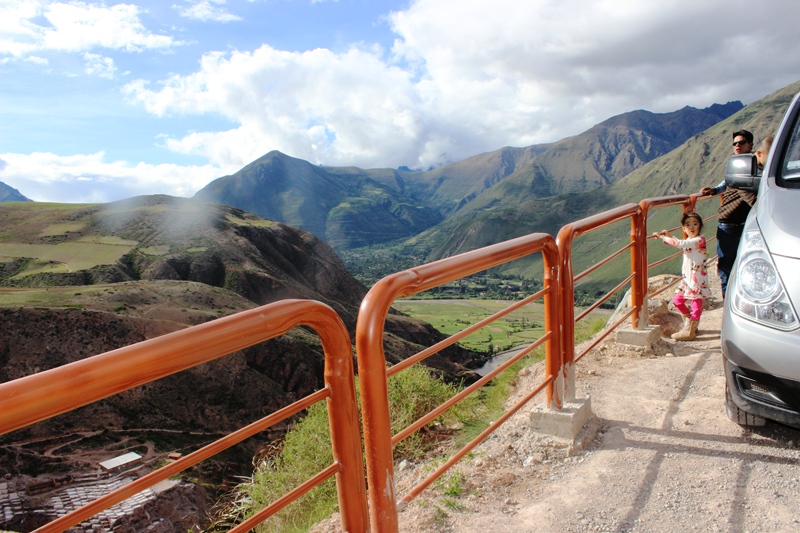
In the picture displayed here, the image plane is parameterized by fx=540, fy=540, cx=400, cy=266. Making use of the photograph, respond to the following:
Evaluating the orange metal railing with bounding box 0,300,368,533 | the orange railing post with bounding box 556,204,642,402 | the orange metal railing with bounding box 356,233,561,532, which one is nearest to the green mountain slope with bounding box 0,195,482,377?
the orange railing post with bounding box 556,204,642,402

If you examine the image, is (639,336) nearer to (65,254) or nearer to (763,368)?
(763,368)

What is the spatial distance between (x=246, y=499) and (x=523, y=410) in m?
2.62

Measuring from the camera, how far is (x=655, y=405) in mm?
3949

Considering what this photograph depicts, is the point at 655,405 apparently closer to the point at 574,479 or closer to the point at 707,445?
the point at 707,445

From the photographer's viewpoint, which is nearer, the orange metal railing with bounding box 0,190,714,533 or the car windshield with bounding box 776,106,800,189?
the orange metal railing with bounding box 0,190,714,533

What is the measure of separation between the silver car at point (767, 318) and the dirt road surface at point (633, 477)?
0.32 meters

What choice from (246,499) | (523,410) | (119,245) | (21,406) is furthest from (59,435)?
(119,245)

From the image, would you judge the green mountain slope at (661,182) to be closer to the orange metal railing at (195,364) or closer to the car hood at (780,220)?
the car hood at (780,220)

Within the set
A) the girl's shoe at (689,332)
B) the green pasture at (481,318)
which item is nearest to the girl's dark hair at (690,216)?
the girl's shoe at (689,332)

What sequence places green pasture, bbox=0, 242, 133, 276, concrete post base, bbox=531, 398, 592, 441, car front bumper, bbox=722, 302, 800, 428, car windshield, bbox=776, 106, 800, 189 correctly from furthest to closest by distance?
green pasture, bbox=0, 242, 133, 276 → concrete post base, bbox=531, 398, 592, 441 → car windshield, bbox=776, 106, 800, 189 → car front bumper, bbox=722, 302, 800, 428

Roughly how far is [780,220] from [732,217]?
9.41ft

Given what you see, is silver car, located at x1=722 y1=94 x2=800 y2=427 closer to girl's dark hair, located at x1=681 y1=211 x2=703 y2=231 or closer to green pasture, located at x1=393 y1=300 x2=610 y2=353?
girl's dark hair, located at x1=681 y1=211 x2=703 y2=231

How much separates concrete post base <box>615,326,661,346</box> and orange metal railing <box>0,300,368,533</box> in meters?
4.07

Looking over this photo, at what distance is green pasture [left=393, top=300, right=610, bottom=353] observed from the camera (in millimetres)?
69188
